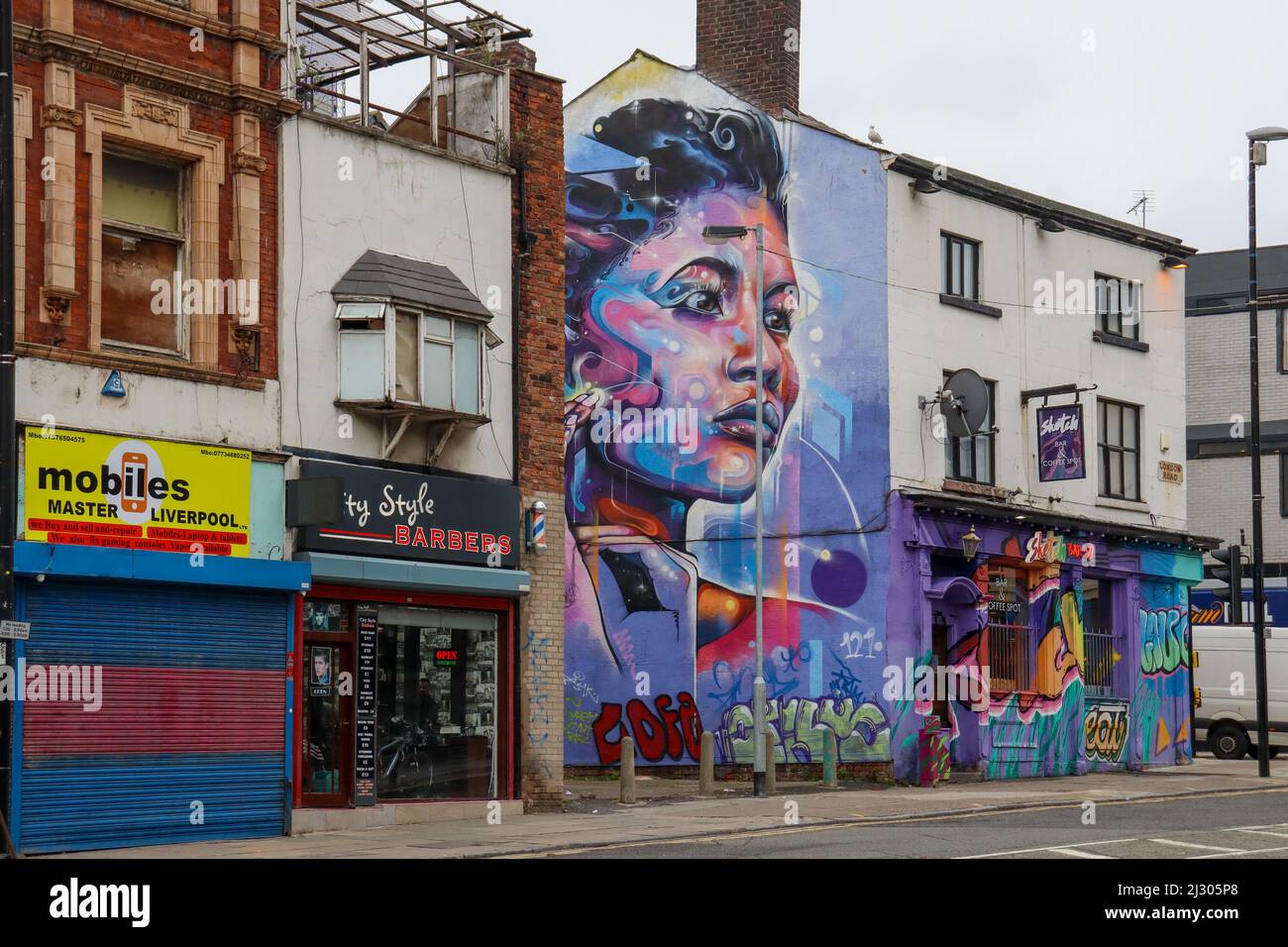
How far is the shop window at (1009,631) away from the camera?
3162cm

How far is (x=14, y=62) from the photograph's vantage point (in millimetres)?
17875

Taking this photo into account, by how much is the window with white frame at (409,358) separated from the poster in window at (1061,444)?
13.2 m

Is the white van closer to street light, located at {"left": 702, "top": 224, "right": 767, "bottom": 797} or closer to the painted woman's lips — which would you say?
the painted woman's lips

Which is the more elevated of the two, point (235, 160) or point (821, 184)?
point (821, 184)

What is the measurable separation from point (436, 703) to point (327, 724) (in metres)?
1.66

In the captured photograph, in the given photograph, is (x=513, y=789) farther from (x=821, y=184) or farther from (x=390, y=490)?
(x=821, y=184)

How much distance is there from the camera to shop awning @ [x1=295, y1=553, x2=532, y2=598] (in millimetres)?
20250

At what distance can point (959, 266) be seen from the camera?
32.0m

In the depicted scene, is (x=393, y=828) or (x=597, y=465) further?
(x=597, y=465)

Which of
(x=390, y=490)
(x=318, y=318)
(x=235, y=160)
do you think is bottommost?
(x=390, y=490)

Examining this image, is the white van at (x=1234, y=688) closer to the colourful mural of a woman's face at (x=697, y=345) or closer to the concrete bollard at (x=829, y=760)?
the concrete bollard at (x=829, y=760)

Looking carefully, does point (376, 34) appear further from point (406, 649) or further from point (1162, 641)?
point (1162, 641)

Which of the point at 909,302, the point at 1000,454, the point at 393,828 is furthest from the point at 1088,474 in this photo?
the point at 393,828

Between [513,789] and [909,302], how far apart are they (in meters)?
12.2
